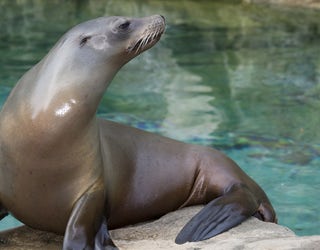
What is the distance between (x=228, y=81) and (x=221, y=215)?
17.1 ft

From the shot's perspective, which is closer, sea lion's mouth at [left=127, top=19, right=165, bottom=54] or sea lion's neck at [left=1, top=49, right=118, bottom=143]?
sea lion's neck at [left=1, top=49, right=118, bottom=143]

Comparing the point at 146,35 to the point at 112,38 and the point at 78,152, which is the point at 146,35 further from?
the point at 78,152

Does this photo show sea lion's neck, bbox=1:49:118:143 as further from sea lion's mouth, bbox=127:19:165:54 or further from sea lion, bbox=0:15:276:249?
sea lion's mouth, bbox=127:19:165:54

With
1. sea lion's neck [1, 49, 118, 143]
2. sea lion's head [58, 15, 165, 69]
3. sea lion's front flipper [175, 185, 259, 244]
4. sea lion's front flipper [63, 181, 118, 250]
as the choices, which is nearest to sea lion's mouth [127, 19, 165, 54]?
sea lion's head [58, 15, 165, 69]

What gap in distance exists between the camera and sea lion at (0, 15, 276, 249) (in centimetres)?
337

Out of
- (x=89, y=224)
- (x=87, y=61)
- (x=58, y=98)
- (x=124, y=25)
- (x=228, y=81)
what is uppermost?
(x=124, y=25)

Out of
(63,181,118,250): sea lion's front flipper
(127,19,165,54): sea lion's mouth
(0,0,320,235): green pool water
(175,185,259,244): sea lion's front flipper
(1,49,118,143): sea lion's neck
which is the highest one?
(127,19,165,54): sea lion's mouth

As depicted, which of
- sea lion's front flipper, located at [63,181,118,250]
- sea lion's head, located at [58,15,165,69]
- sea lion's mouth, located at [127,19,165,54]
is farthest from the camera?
sea lion's mouth, located at [127,19,165,54]

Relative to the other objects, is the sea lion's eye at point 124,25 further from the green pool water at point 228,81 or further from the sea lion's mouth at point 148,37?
the green pool water at point 228,81

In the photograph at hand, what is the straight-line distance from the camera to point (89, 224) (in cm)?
340

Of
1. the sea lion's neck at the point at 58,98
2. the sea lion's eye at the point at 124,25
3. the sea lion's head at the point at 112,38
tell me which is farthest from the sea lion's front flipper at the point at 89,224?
the sea lion's eye at the point at 124,25

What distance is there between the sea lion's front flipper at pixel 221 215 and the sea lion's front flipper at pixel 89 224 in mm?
327

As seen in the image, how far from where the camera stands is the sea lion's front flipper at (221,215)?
3.57 metres

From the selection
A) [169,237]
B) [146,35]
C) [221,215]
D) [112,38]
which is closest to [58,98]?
[112,38]
